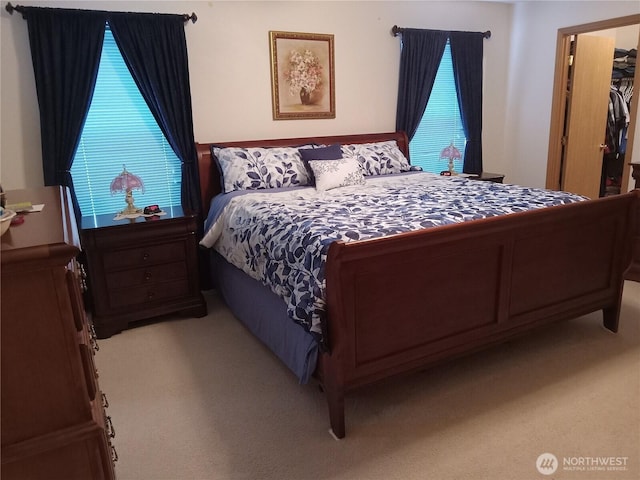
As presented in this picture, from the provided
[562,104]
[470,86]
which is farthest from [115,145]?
[562,104]

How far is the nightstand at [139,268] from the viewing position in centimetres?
293

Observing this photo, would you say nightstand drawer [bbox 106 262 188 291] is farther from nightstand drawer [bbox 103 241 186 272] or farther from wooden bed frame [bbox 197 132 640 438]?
wooden bed frame [bbox 197 132 640 438]

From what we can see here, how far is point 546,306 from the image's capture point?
248 centimetres

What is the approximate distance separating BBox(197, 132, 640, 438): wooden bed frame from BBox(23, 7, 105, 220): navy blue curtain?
231 cm

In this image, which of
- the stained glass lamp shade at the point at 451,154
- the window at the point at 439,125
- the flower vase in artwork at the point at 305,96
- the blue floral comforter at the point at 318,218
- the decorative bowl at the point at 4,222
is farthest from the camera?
the window at the point at 439,125

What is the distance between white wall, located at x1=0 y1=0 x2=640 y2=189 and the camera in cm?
310

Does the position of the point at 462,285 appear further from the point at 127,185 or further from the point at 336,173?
the point at 127,185

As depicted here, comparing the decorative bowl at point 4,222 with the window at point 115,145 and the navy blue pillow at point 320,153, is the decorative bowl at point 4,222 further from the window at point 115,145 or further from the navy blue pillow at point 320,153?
the navy blue pillow at point 320,153

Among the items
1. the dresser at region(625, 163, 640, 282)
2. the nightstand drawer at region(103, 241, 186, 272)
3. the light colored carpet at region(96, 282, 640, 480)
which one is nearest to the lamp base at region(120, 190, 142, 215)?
the nightstand drawer at region(103, 241, 186, 272)

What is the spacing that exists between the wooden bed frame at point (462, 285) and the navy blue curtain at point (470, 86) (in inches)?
91.9

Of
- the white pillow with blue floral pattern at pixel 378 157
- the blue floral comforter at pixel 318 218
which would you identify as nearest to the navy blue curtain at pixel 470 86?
the white pillow with blue floral pattern at pixel 378 157

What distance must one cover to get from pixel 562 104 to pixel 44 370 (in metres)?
4.97

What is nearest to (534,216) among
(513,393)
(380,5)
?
(513,393)

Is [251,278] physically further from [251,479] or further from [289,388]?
[251,479]
